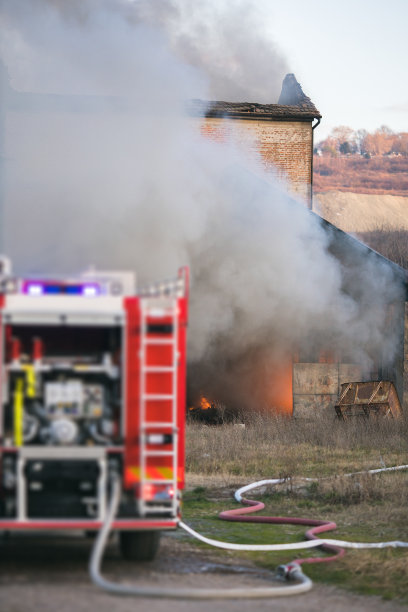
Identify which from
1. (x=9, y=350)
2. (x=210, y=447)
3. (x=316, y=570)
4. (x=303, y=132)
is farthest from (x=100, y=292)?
(x=303, y=132)

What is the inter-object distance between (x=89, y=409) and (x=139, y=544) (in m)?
1.22

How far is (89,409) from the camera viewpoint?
21.4ft

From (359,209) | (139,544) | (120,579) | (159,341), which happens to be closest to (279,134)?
(159,341)

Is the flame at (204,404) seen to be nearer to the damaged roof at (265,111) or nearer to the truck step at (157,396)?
the damaged roof at (265,111)

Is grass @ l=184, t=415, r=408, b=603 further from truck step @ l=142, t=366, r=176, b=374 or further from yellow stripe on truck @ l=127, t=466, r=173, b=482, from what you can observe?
truck step @ l=142, t=366, r=176, b=374

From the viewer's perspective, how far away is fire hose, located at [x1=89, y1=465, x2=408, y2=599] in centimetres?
554

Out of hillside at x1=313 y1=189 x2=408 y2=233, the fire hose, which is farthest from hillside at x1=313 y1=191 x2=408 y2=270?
the fire hose

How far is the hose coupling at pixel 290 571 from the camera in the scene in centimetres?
681

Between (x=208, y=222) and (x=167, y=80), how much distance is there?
9.19 ft

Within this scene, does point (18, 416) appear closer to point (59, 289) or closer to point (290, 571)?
point (59, 289)

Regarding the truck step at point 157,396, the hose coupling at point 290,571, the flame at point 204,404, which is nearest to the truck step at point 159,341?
the truck step at point 157,396

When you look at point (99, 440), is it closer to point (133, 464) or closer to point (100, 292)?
point (133, 464)

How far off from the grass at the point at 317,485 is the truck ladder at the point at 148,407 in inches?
64.9

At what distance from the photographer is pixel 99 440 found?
6441mm
